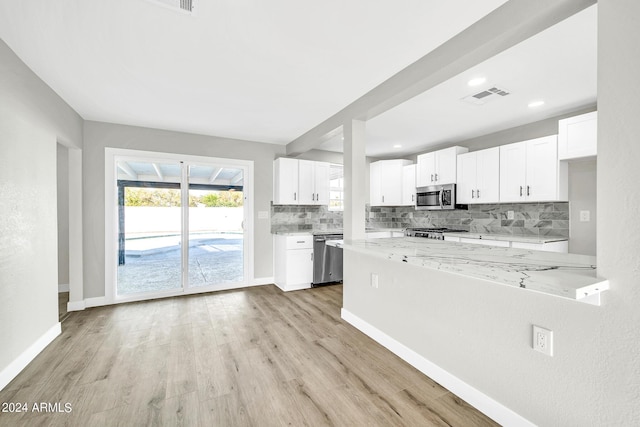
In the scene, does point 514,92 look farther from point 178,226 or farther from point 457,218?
point 178,226

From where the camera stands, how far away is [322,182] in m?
4.95

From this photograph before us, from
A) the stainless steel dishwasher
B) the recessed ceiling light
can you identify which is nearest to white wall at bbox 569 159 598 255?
the recessed ceiling light

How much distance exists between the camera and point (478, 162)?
404 cm

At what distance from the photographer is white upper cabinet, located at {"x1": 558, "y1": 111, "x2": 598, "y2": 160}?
2.89 metres

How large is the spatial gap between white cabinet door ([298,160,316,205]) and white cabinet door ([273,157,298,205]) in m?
0.08

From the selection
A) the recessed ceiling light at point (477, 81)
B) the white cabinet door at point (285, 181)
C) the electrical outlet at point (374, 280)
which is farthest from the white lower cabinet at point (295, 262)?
the recessed ceiling light at point (477, 81)

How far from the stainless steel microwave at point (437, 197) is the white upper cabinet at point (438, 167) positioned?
87 millimetres

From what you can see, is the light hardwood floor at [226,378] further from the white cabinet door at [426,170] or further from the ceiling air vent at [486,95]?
the white cabinet door at [426,170]

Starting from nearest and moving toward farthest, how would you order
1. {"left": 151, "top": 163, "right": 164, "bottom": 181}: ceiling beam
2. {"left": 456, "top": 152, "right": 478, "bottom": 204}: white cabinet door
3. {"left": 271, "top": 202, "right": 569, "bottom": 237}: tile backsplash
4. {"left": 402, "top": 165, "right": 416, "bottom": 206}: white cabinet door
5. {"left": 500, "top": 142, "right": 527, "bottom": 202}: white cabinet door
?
{"left": 500, "top": 142, "right": 527, "bottom": 202}: white cabinet door
{"left": 271, "top": 202, "right": 569, "bottom": 237}: tile backsplash
{"left": 151, "top": 163, "right": 164, "bottom": 181}: ceiling beam
{"left": 456, "top": 152, "right": 478, "bottom": 204}: white cabinet door
{"left": 402, "top": 165, "right": 416, "bottom": 206}: white cabinet door

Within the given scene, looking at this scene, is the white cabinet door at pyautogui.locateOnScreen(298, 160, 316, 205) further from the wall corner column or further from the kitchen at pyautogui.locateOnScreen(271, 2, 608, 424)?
the wall corner column

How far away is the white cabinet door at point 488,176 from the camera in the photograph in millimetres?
3830

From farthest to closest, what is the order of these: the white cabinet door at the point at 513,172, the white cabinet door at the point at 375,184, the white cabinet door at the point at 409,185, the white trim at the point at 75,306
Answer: the white cabinet door at the point at 375,184
the white cabinet door at the point at 409,185
the white cabinet door at the point at 513,172
the white trim at the point at 75,306

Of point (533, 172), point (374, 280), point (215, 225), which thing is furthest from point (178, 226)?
point (533, 172)

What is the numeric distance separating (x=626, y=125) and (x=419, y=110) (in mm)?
2328
